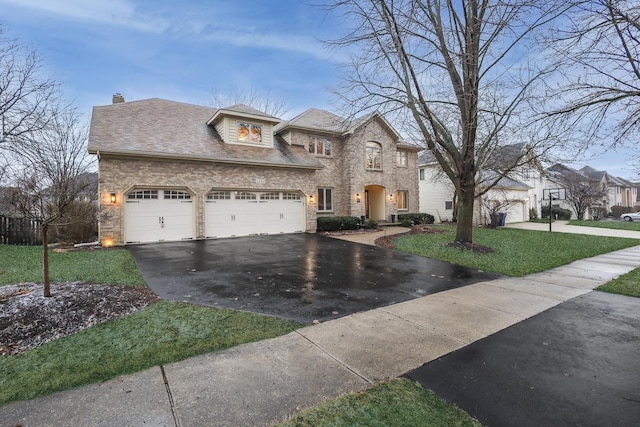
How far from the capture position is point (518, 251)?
11.6 m

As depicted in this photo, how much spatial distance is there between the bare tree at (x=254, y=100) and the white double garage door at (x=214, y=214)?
17.4m

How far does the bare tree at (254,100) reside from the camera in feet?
100

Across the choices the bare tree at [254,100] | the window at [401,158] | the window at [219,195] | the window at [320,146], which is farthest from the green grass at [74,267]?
the bare tree at [254,100]

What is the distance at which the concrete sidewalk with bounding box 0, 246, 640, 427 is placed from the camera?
2480 mm

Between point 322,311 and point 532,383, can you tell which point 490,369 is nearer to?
point 532,383

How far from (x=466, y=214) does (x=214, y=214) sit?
11259mm

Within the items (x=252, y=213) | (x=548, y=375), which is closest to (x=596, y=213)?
(x=252, y=213)

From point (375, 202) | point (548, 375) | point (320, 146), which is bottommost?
point (548, 375)

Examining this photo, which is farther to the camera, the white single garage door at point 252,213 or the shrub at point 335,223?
the shrub at point 335,223

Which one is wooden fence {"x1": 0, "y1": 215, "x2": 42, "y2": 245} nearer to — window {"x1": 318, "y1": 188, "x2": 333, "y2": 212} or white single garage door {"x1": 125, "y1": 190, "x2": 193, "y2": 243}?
white single garage door {"x1": 125, "y1": 190, "x2": 193, "y2": 243}

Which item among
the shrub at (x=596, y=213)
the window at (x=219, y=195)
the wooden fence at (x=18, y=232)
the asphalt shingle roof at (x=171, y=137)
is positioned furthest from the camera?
the shrub at (x=596, y=213)

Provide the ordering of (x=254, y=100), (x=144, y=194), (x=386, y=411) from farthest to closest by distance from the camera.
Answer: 1. (x=254, y=100)
2. (x=144, y=194)
3. (x=386, y=411)

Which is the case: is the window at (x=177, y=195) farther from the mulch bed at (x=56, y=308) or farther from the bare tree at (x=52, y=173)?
the mulch bed at (x=56, y=308)

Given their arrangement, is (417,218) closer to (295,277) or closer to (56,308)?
(295,277)
